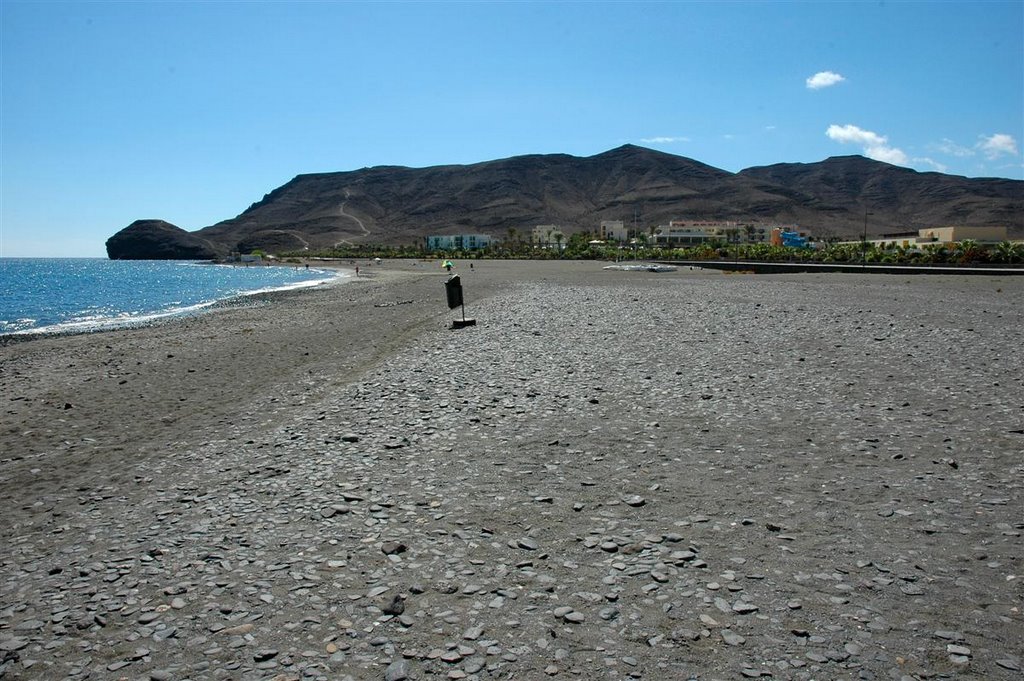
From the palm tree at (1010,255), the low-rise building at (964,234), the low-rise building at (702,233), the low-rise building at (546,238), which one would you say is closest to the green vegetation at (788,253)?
the palm tree at (1010,255)

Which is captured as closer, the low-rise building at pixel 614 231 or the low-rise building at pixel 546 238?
the low-rise building at pixel 546 238

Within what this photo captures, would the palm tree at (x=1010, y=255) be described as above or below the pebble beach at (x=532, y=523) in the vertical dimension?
above

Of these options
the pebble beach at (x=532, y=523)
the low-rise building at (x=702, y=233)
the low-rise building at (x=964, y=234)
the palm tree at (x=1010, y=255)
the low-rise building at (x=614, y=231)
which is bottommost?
the pebble beach at (x=532, y=523)

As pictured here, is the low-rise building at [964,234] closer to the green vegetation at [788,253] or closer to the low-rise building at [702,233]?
the green vegetation at [788,253]

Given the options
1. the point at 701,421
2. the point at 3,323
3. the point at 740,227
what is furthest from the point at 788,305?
the point at 740,227

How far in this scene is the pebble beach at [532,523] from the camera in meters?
4.02

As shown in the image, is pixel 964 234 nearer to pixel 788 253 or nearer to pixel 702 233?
pixel 788 253

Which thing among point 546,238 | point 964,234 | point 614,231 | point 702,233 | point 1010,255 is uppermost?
point 614,231

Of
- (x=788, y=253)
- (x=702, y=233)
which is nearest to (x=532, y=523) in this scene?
(x=788, y=253)

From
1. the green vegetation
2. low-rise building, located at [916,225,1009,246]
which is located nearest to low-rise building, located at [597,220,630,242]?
the green vegetation

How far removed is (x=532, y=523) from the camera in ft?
19.1

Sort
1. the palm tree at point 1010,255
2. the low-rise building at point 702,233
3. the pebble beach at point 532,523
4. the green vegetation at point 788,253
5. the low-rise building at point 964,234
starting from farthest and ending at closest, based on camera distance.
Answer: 1. the low-rise building at point 702,233
2. the low-rise building at point 964,234
3. the green vegetation at point 788,253
4. the palm tree at point 1010,255
5. the pebble beach at point 532,523

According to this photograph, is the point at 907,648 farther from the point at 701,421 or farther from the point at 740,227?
the point at 740,227

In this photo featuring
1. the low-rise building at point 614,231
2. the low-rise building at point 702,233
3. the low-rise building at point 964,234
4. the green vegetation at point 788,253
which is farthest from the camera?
the low-rise building at point 614,231
